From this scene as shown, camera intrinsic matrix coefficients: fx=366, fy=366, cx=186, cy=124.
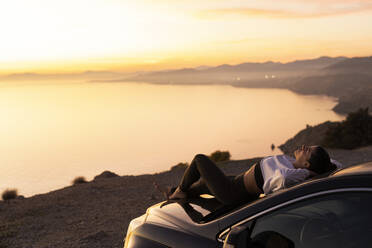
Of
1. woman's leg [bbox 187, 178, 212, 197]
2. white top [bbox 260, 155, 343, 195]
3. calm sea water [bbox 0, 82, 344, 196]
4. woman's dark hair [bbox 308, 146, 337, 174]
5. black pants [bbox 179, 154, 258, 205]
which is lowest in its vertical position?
calm sea water [bbox 0, 82, 344, 196]

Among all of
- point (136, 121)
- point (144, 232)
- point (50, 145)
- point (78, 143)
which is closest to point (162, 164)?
point (78, 143)

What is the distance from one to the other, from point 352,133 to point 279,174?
29.3 meters

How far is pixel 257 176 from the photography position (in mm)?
3115

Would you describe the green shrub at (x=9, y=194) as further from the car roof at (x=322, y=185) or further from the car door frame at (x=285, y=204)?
the car roof at (x=322, y=185)

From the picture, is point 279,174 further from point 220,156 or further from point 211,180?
point 220,156

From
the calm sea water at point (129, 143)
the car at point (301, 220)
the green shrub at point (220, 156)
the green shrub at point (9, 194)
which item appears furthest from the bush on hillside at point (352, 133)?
the calm sea water at point (129, 143)

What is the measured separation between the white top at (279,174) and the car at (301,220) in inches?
15.1

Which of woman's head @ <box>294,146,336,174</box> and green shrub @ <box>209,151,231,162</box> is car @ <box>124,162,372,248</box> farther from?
green shrub @ <box>209,151,231,162</box>

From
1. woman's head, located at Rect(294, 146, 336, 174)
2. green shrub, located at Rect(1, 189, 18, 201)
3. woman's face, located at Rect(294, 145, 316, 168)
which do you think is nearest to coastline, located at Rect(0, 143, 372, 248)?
green shrub, located at Rect(1, 189, 18, 201)

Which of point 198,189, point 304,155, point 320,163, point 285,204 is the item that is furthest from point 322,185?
point 198,189

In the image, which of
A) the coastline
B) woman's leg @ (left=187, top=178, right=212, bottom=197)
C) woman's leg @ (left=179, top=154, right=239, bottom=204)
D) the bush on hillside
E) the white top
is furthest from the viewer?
the bush on hillside

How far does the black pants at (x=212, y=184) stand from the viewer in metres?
2.93

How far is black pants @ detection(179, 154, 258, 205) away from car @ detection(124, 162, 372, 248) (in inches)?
17.3

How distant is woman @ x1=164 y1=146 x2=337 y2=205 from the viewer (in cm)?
278
